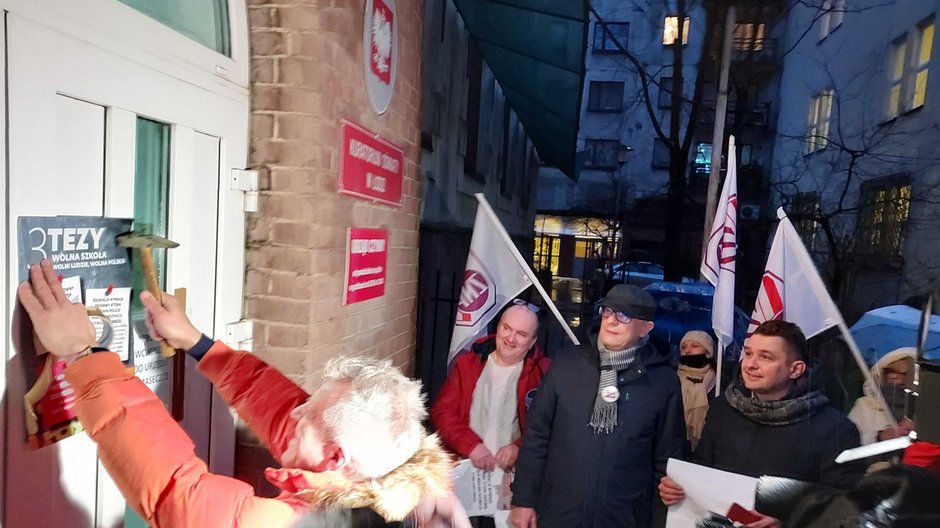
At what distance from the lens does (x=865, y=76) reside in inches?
123

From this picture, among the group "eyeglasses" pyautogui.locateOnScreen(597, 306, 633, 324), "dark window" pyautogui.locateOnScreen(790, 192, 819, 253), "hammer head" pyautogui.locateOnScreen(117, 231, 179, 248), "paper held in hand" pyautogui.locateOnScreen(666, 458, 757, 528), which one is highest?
"dark window" pyautogui.locateOnScreen(790, 192, 819, 253)

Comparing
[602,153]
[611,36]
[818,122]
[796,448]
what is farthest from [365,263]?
[818,122]

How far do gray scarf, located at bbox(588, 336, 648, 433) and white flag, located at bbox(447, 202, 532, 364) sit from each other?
2.17 ft

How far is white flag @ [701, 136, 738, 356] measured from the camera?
2.78 meters

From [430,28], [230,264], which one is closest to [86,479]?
[230,264]

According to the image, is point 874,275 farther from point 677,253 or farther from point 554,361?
point 554,361

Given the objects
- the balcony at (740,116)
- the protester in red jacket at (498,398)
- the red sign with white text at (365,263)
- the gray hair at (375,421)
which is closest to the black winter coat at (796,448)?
the protester in red jacket at (498,398)

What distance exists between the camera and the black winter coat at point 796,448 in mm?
2061

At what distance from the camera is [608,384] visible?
2275mm

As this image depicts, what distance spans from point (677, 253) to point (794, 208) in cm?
74

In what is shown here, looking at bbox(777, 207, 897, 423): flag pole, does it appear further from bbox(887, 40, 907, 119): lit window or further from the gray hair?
the gray hair

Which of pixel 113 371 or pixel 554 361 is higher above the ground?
pixel 113 371

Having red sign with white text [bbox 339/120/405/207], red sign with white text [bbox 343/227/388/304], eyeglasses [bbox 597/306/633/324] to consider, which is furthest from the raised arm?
eyeglasses [bbox 597/306/633/324]

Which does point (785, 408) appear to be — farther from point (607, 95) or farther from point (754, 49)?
point (754, 49)
